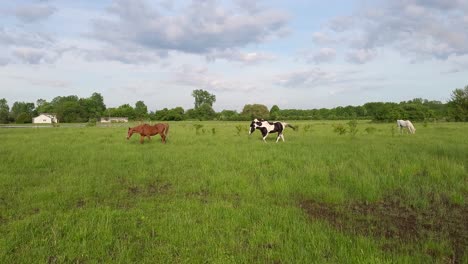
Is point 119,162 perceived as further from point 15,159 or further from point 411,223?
point 411,223

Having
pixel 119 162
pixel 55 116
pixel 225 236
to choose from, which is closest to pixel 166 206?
pixel 225 236

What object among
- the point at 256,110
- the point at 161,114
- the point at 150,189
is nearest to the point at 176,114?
the point at 161,114

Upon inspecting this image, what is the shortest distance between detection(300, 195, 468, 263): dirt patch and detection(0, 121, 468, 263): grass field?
2 cm

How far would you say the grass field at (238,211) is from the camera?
435 cm

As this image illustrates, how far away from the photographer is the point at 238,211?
19.6 ft

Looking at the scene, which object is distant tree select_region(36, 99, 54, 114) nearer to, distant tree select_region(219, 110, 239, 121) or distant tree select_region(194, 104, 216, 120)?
distant tree select_region(194, 104, 216, 120)

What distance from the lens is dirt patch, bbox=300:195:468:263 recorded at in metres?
4.88

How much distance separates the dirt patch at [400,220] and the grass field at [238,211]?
23 millimetres

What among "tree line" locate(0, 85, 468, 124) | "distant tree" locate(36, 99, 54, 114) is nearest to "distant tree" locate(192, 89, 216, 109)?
"tree line" locate(0, 85, 468, 124)

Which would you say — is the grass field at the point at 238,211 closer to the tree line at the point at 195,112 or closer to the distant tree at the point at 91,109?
the tree line at the point at 195,112

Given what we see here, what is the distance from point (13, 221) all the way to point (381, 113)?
7001 cm

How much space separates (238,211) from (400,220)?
3.29 meters

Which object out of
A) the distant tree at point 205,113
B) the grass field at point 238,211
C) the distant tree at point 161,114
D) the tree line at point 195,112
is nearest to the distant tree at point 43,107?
the tree line at point 195,112

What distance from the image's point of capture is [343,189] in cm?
766
